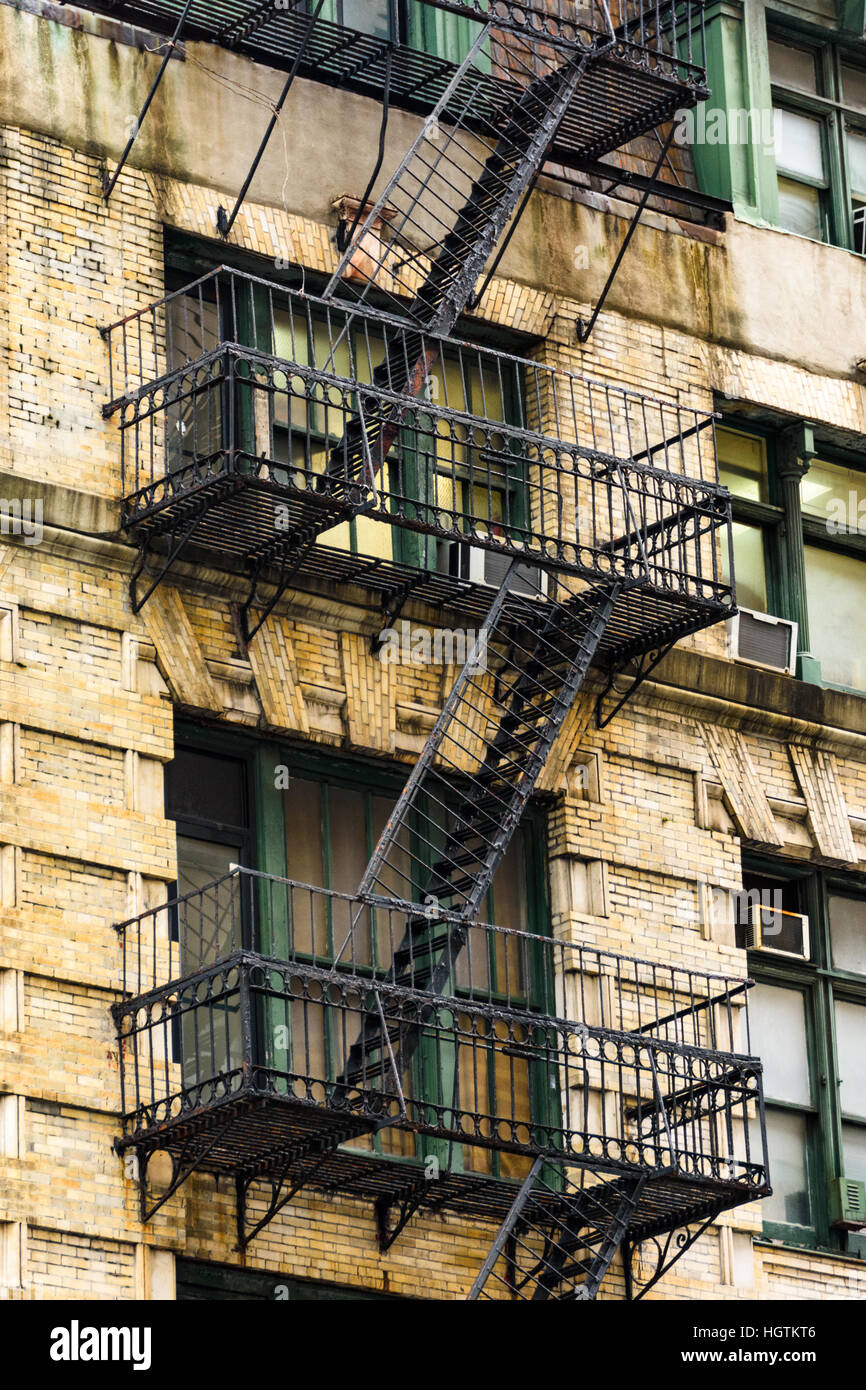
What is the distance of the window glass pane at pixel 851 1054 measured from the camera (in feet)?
86.3

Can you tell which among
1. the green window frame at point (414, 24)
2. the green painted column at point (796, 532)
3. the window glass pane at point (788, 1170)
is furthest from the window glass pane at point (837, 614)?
the green window frame at point (414, 24)

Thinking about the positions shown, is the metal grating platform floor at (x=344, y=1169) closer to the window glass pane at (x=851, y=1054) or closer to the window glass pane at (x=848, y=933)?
the window glass pane at (x=851, y=1054)

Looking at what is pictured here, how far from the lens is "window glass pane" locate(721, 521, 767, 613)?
2758cm

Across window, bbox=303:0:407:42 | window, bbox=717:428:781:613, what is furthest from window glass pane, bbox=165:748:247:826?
window, bbox=303:0:407:42

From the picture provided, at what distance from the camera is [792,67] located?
29641 millimetres

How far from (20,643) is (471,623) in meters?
3.72

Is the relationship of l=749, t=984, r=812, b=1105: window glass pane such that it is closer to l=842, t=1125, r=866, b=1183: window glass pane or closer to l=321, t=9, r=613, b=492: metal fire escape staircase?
l=842, t=1125, r=866, b=1183: window glass pane

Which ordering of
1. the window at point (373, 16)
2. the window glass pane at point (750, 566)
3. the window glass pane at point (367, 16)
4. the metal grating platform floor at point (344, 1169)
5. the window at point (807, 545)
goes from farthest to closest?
1. the window at point (807, 545)
2. the window glass pane at point (750, 566)
3. the window glass pane at point (367, 16)
4. the window at point (373, 16)
5. the metal grating platform floor at point (344, 1169)

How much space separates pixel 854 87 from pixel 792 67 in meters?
0.66

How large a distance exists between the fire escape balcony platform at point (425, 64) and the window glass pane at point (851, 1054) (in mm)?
6737

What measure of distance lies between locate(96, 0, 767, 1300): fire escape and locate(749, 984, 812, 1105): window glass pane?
1.40 feet

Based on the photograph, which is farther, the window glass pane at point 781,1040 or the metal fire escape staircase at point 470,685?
the window glass pane at point 781,1040

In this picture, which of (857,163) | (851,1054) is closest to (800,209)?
(857,163)

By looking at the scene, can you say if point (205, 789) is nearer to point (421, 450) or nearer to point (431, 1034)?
point (431, 1034)
